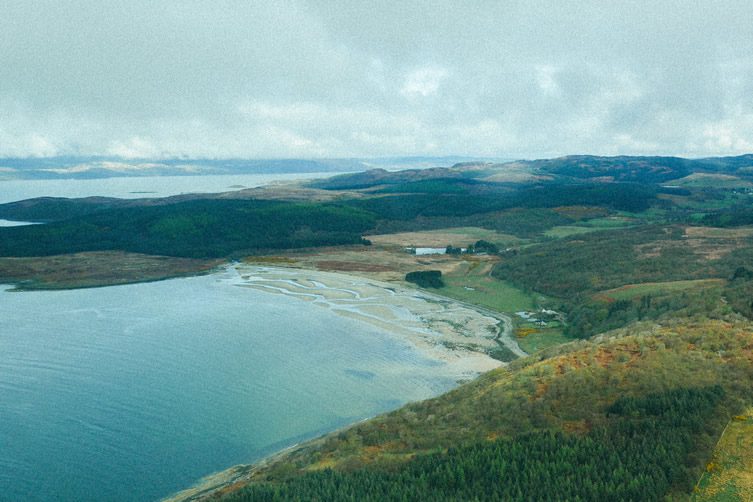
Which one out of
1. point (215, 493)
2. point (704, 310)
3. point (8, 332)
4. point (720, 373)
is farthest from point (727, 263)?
point (8, 332)

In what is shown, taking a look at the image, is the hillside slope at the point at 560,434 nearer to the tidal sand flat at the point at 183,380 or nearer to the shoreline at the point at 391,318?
the shoreline at the point at 391,318

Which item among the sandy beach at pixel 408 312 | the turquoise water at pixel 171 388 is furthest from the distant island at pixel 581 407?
the turquoise water at pixel 171 388

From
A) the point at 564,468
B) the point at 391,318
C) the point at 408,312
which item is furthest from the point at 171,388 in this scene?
the point at 564,468

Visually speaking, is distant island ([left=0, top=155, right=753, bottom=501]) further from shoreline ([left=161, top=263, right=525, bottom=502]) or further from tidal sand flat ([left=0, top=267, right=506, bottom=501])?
tidal sand flat ([left=0, top=267, right=506, bottom=501])

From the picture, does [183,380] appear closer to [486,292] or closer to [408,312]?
[408,312]

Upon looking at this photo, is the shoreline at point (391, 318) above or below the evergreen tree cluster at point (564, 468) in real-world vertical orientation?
below

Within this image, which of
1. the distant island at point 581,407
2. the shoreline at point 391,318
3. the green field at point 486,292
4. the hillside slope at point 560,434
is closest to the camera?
the hillside slope at point 560,434

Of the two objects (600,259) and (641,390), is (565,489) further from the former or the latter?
(600,259)
